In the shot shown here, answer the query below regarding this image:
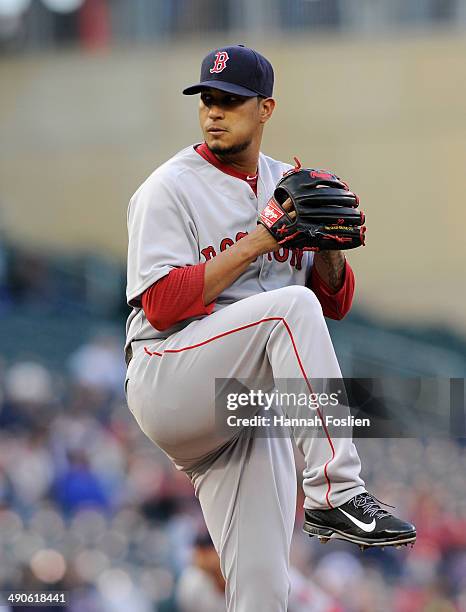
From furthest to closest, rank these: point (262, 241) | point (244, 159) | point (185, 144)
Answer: point (185, 144)
point (244, 159)
point (262, 241)

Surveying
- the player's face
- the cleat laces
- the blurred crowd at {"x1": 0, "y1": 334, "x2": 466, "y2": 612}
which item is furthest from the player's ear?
the blurred crowd at {"x1": 0, "y1": 334, "x2": 466, "y2": 612}

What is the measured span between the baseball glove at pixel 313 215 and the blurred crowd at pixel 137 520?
207 cm

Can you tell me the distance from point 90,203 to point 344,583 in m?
7.24

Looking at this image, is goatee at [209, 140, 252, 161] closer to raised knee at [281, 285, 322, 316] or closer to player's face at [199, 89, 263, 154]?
player's face at [199, 89, 263, 154]

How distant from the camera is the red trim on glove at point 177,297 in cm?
265

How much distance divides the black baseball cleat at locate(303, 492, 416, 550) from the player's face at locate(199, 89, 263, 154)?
901mm

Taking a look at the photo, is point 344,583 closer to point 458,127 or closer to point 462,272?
point 462,272

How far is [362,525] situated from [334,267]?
0.70 metres

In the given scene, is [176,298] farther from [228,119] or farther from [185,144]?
[185,144]

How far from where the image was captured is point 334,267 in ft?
9.62

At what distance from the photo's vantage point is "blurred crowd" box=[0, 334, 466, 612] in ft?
17.2

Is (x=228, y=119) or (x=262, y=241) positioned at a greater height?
(x=228, y=119)

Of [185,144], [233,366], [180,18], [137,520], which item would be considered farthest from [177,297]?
[180,18]

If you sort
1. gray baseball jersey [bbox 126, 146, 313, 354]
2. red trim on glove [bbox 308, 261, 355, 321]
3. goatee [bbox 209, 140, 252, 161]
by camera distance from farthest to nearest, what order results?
red trim on glove [bbox 308, 261, 355, 321], goatee [bbox 209, 140, 252, 161], gray baseball jersey [bbox 126, 146, 313, 354]
